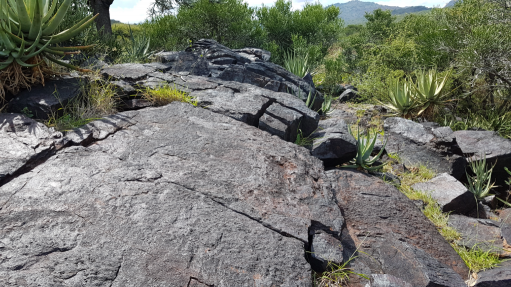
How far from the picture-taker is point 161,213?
Result: 2.84m

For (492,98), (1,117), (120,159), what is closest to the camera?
(120,159)

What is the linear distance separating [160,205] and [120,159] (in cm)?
84

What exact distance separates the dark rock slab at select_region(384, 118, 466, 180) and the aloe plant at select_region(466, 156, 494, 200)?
0.82 ft

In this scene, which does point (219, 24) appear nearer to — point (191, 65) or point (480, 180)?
point (191, 65)

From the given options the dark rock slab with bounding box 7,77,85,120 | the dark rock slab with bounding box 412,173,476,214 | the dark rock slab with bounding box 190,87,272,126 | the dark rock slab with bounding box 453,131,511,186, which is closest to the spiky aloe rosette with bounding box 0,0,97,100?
the dark rock slab with bounding box 7,77,85,120

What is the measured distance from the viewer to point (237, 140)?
414cm

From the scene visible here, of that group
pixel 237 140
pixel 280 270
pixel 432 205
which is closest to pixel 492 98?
pixel 432 205

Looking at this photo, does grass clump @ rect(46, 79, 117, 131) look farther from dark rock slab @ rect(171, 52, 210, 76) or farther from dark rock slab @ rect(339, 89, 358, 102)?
dark rock slab @ rect(339, 89, 358, 102)

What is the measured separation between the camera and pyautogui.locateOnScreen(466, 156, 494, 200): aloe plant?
5633 mm

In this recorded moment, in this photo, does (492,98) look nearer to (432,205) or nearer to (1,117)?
(432,205)

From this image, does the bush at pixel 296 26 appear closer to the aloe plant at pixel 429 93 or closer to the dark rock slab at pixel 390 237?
the aloe plant at pixel 429 93

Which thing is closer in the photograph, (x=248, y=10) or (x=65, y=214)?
(x=65, y=214)

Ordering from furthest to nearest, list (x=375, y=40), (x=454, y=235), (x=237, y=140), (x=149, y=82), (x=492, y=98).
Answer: (x=375, y=40) → (x=492, y=98) → (x=149, y=82) → (x=454, y=235) → (x=237, y=140)

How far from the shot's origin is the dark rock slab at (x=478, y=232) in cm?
428
